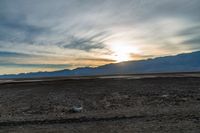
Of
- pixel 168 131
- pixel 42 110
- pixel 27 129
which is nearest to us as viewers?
pixel 168 131

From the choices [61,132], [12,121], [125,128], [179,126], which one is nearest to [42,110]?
[12,121]

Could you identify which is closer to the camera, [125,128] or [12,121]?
[125,128]

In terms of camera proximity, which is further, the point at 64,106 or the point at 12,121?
the point at 64,106

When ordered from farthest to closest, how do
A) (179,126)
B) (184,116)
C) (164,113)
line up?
(164,113)
(184,116)
(179,126)

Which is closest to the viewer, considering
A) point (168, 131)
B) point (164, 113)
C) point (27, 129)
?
point (168, 131)

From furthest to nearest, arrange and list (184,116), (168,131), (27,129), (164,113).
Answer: (164,113) → (184,116) → (27,129) → (168,131)

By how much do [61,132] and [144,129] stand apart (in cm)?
434

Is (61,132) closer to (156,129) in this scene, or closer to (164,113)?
(156,129)

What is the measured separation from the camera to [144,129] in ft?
47.8

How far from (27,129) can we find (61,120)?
9.48 feet

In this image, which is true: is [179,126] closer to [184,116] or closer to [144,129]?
[144,129]

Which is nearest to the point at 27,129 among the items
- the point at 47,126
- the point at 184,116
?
the point at 47,126

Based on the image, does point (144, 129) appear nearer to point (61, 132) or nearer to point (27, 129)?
point (61, 132)

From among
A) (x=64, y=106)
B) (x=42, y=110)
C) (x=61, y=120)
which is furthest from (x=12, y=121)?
(x=64, y=106)
